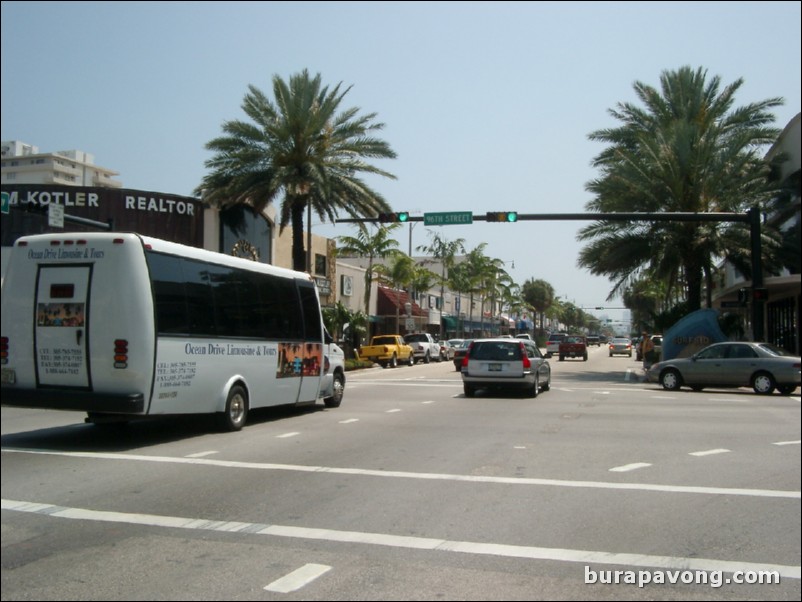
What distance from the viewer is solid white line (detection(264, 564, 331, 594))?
4.96 meters

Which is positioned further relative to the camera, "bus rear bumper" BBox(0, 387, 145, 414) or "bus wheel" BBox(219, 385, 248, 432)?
"bus wheel" BBox(219, 385, 248, 432)

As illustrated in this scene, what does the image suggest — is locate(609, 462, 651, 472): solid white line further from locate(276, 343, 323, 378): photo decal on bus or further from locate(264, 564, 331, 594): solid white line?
locate(276, 343, 323, 378): photo decal on bus

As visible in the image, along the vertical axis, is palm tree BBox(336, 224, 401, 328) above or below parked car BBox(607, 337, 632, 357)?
above

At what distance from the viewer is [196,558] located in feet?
18.0

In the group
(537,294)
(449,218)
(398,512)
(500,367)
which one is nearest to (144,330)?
(398,512)

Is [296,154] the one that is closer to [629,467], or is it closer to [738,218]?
[738,218]

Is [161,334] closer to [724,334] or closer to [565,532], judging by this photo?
[565,532]

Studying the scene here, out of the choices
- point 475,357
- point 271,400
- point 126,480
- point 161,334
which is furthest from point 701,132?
point 126,480

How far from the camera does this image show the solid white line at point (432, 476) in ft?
25.9

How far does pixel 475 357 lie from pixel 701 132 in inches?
699

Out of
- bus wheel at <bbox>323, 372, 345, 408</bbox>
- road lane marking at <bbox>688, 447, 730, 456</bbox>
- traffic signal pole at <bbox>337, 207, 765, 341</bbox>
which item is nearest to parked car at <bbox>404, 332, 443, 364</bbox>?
traffic signal pole at <bbox>337, 207, 765, 341</bbox>

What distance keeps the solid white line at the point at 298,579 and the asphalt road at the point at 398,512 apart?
0.05 feet

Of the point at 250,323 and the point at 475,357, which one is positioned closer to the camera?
the point at 250,323

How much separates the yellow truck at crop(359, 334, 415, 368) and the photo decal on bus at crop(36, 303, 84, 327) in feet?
109
